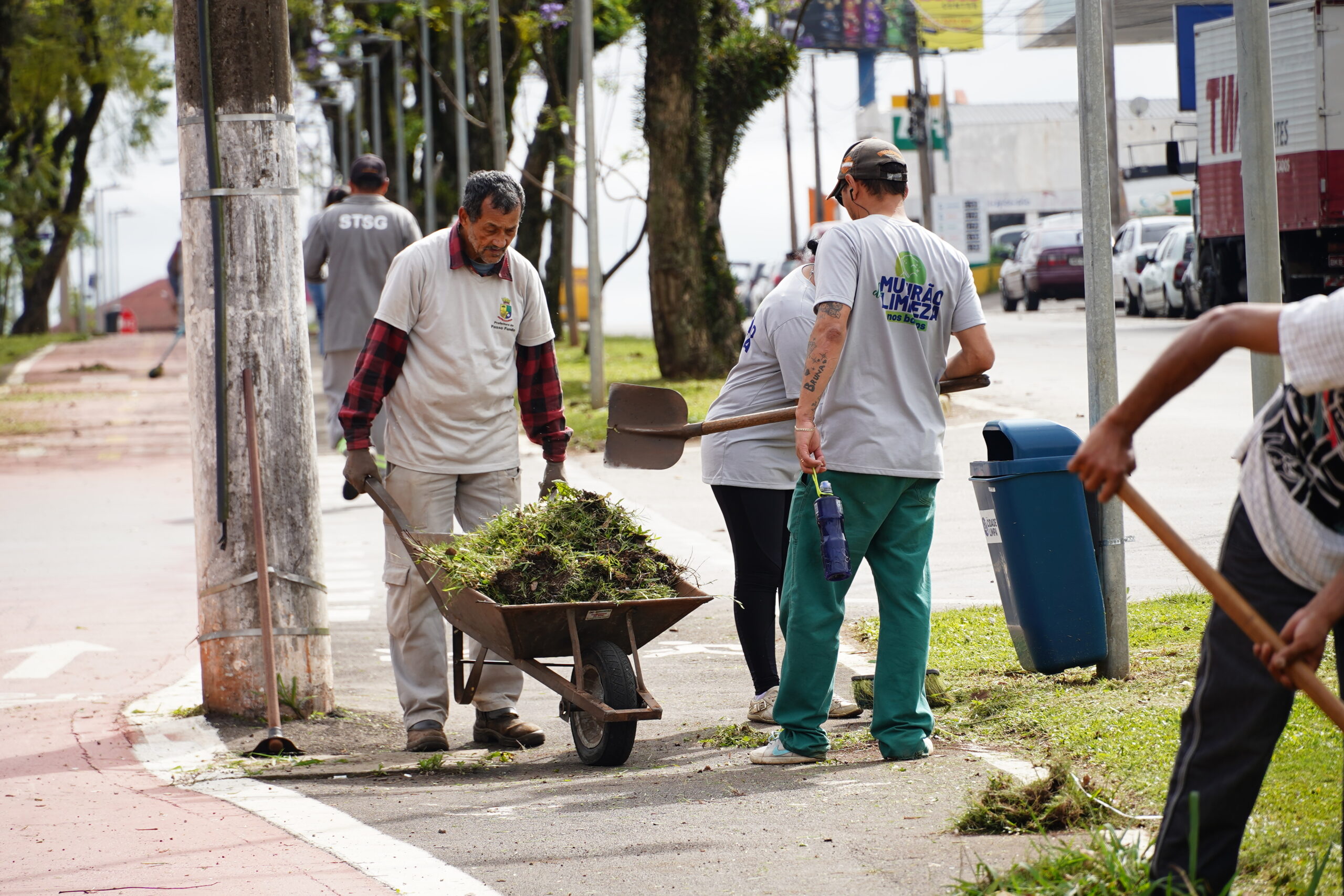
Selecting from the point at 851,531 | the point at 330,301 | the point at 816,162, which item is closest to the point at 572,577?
the point at 851,531

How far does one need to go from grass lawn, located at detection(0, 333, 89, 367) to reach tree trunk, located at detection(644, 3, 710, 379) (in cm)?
1611

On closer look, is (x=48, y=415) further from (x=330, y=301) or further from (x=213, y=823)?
(x=213, y=823)

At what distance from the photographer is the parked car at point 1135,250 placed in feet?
103

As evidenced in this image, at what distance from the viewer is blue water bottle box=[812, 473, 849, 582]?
5250 mm

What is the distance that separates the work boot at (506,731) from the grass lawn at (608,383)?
483cm

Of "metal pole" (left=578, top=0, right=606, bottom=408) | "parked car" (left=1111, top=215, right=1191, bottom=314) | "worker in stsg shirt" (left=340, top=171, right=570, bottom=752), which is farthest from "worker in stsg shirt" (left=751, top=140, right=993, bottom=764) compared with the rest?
"parked car" (left=1111, top=215, right=1191, bottom=314)

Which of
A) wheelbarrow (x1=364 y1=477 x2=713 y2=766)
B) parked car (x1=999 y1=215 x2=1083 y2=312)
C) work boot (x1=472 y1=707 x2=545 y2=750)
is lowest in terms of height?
work boot (x1=472 y1=707 x2=545 y2=750)

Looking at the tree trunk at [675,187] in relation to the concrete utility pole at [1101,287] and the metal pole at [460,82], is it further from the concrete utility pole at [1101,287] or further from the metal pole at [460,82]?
the concrete utility pole at [1101,287]

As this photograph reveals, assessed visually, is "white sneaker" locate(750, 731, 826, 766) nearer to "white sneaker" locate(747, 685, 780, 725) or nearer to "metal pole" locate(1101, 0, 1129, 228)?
"white sneaker" locate(747, 685, 780, 725)

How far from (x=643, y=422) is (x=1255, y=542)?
336cm

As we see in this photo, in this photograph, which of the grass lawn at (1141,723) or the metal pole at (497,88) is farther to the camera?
the metal pole at (497,88)

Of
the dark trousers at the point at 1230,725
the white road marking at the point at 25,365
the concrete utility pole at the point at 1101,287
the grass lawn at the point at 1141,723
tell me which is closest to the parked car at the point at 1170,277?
the white road marking at the point at 25,365

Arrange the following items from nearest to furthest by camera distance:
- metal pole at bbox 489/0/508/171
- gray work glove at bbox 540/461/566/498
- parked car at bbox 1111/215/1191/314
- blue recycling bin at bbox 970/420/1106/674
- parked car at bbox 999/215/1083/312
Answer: blue recycling bin at bbox 970/420/1106/674 → gray work glove at bbox 540/461/566/498 → metal pole at bbox 489/0/508/171 → parked car at bbox 1111/215/1191/314 → parked car at bbox 999/215/1083/312

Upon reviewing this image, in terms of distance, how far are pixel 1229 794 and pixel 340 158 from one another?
64.1m
